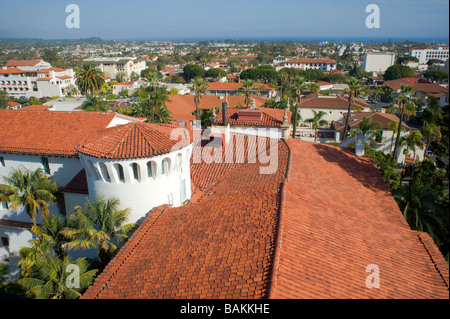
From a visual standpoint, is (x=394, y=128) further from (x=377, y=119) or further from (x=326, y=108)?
(x=326, y=108)

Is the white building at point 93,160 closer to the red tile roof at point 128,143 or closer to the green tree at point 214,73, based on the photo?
the red tile roof at point 128,143

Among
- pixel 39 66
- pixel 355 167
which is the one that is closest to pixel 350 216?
pixel 355 167

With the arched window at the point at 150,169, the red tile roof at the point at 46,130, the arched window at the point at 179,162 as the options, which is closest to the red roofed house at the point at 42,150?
the red tile roof at the point at 46,130

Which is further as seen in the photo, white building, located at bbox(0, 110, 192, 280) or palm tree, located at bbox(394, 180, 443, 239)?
palm tree, located at bbox(394, 180, 443, 239)

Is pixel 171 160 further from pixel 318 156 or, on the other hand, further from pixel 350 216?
pixel 318 156

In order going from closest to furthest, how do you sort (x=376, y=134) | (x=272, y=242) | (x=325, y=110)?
(x=272, y=242)
(x=376, y=134)
(x=325, y=110)

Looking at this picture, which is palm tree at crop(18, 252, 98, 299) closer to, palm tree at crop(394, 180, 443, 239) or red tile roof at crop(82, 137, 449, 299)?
red tile roof at crop(82, 137, 449, 299)

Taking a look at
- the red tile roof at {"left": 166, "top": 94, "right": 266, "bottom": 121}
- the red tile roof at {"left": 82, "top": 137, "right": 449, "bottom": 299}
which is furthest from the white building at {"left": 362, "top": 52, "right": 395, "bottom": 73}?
the red tile roof at {"left": 82, "top": 137, "right": 449, "bottom": 299}
